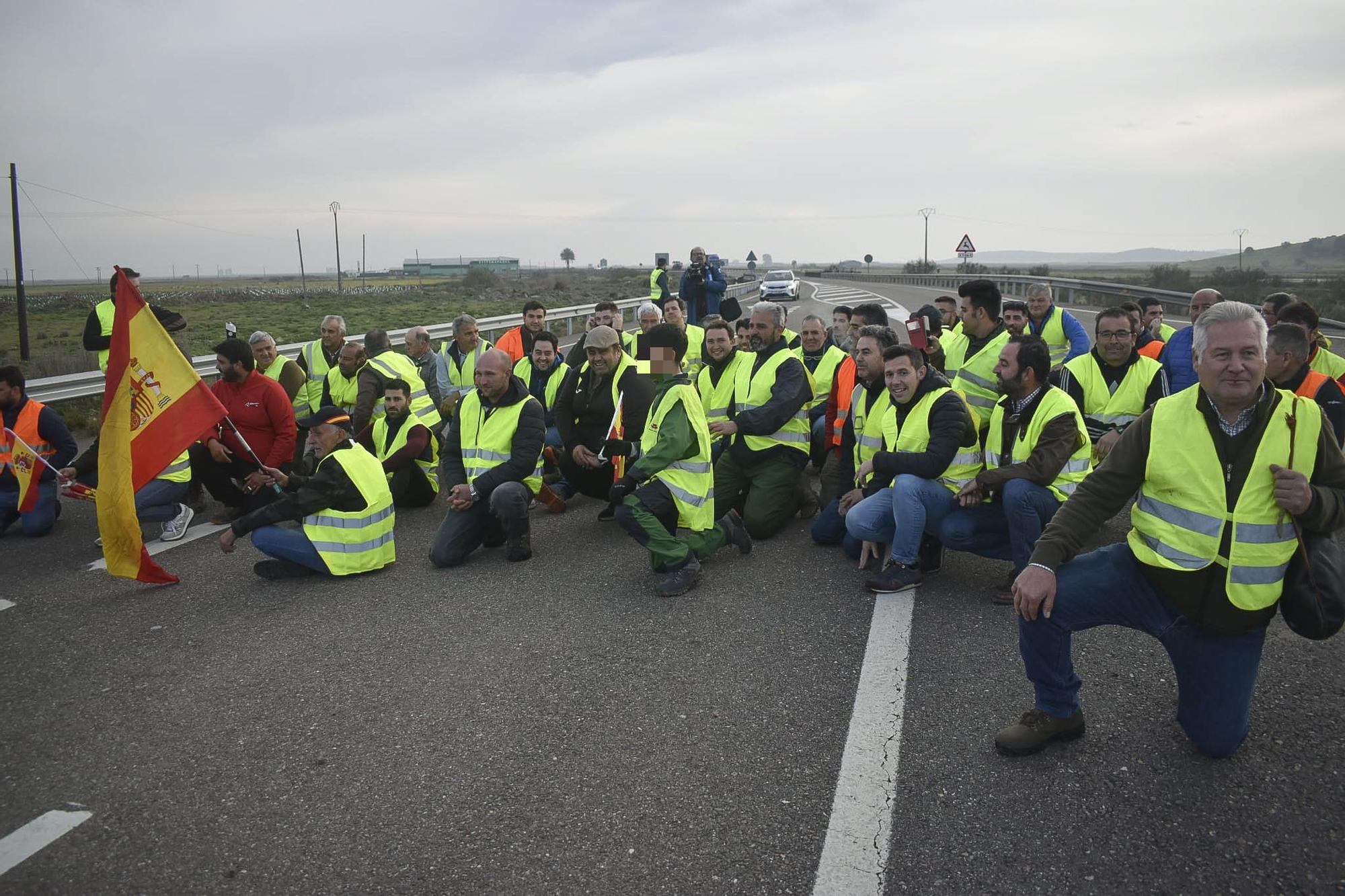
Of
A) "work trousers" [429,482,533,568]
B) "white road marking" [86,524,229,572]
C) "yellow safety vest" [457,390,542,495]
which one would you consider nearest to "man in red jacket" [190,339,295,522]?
"white road marking" [86,524,229,572]

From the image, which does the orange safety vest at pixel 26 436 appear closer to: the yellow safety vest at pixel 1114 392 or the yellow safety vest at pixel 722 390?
the yellow safety vest at pixel 722 390

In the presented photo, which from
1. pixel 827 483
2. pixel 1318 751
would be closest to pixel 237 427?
pixel 827 483

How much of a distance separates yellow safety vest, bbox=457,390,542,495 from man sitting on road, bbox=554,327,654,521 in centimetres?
84

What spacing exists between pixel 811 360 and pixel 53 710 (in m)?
6.83

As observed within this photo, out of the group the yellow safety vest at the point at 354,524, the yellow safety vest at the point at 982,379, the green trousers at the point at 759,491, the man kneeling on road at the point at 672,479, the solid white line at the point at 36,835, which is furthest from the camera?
the yellow safety vest at the point at 982,379

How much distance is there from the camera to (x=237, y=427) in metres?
7.79

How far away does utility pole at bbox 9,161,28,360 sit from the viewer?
19.3 meters

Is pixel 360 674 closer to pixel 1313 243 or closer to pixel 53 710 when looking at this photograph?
pixel 53 710

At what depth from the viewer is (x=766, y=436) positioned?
287 inches

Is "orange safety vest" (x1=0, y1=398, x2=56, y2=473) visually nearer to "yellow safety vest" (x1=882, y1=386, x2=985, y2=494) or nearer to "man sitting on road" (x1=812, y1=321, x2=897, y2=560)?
"man sitting on road" (x1=812, y1=321, x2=897, y2=560)

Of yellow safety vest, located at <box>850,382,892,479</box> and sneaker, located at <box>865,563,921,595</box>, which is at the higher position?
yellow safety vest, located at <box>850,382,892,479</box>

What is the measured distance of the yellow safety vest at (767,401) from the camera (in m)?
7.32

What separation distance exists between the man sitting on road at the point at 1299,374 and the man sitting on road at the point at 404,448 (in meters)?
6.34

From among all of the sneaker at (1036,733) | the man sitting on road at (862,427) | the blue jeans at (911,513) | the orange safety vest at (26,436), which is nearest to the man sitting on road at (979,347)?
the man sitting on road at (862,427)
